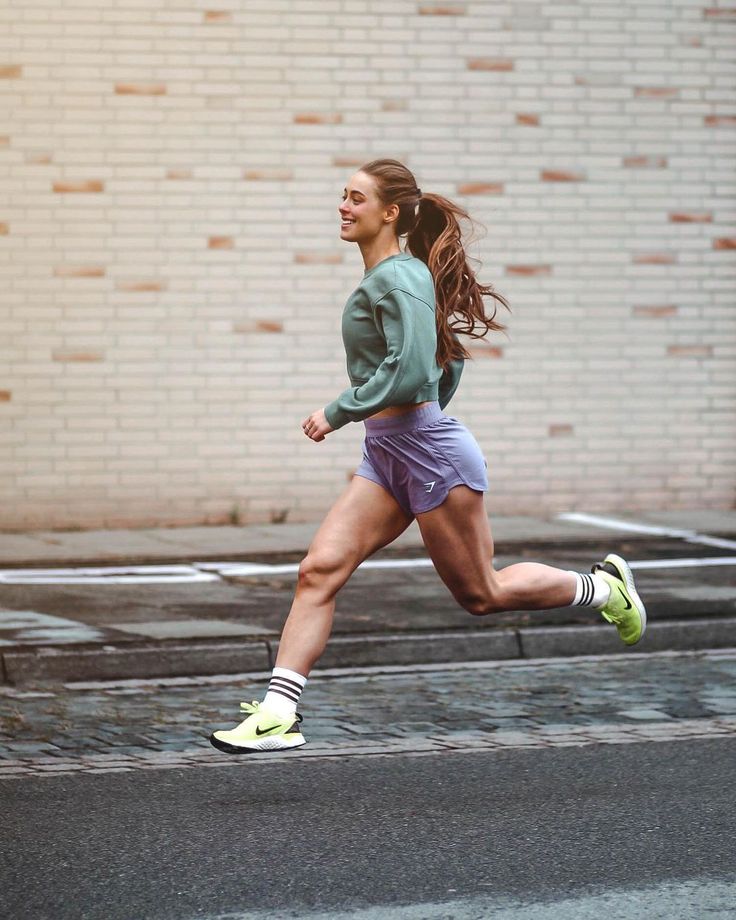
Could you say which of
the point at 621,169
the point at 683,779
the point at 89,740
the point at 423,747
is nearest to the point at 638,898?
the point at 683,779

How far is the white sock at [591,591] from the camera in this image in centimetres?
640

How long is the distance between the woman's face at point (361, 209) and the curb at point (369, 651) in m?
2.87

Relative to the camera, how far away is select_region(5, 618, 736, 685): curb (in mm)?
8062

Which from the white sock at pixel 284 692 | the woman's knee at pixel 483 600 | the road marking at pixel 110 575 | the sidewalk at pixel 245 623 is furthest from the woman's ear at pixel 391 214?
the road marking at pixel 110 575

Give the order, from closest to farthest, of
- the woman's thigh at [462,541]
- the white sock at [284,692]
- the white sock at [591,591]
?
the white sock at [284,692] < the woman's thigh at [462,541] < the white sock at [591,591]

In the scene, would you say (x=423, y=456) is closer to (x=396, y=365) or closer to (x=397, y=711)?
(x=396, y=365)

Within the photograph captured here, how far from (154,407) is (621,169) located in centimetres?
411

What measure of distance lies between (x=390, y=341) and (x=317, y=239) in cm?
770

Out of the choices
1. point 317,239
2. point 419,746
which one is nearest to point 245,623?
point 419,746

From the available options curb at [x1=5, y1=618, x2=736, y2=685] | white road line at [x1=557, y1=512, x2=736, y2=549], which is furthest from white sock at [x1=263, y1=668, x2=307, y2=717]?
white road line at [x1=557, y1=512, x2=736, y2=549]

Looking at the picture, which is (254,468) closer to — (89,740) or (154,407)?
(154,407)

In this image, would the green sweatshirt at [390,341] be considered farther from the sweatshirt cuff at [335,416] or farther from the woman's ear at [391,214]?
the woman's ear at [391,214]

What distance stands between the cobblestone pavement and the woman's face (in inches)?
75.2

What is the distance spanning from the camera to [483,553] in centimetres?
608
